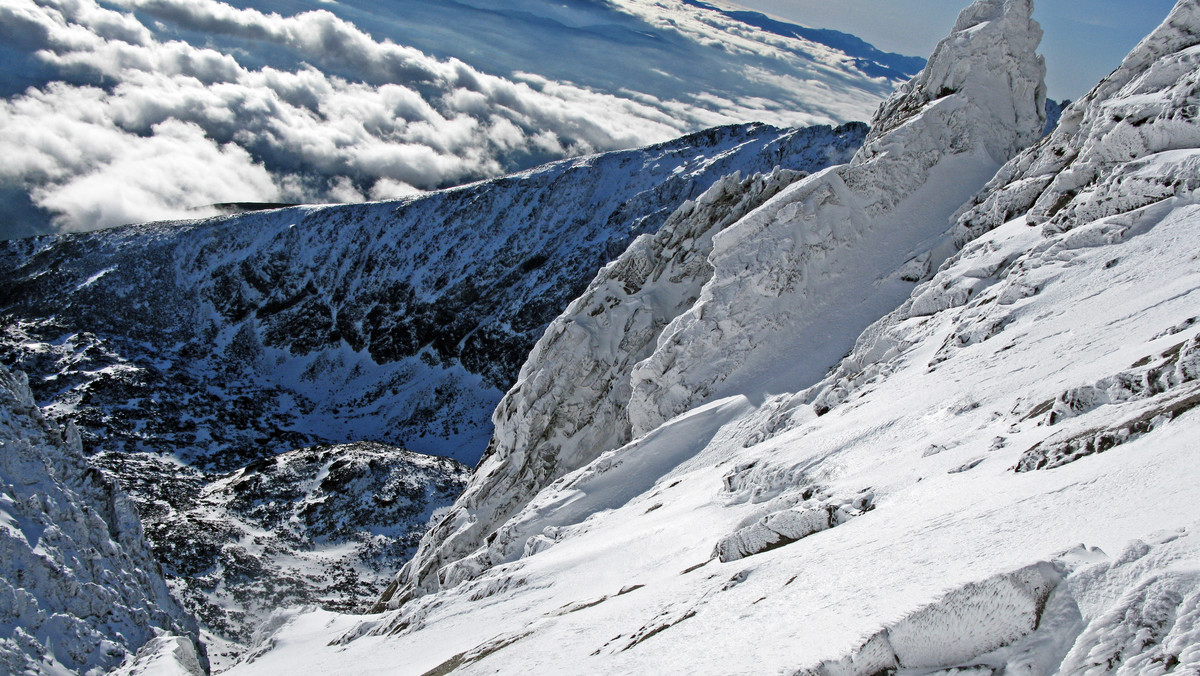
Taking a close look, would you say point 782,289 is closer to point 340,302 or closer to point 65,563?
point 65,563

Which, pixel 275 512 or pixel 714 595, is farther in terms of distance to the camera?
pixel 275 512

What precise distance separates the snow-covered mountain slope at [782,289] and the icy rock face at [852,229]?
0.28 feet

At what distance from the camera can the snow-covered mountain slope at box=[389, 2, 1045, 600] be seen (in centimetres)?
4088

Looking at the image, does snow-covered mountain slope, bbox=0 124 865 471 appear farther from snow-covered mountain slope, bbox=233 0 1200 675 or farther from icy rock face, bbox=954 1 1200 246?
icy rock face, bbox=954 1 1200 246

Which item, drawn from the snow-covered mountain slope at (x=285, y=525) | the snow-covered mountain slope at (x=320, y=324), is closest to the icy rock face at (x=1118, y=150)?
the snow-covered mountain slope at (x=285, y=525)

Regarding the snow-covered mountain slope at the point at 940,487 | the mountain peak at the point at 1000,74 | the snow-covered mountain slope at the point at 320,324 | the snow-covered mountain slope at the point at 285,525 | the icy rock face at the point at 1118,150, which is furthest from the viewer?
the snow-covered mountain slope at the point at 320,324

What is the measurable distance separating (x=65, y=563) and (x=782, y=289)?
51579 mm

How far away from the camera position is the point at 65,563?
48.2 metres

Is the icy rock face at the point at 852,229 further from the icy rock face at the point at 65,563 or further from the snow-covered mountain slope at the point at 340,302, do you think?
the snow-covered mountain slope at the point at 340,302

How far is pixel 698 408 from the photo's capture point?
1565 inches

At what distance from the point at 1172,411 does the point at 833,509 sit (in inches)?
290

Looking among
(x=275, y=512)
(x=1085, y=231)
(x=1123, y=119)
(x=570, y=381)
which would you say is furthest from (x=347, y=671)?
(x=275, y=512)

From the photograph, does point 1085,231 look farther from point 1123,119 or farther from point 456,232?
point 456,232

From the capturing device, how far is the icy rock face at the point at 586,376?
52812mm
